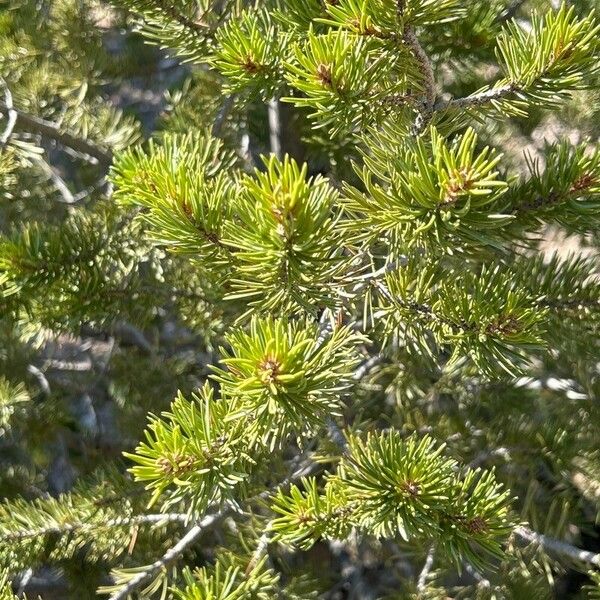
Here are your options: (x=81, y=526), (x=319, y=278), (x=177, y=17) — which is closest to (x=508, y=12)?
(x=177, y=17)

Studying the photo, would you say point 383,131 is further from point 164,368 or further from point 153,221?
point 164,368

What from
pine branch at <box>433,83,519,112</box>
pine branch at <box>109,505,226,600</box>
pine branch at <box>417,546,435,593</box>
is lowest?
pine branch at <box>417,546,435,593</box>

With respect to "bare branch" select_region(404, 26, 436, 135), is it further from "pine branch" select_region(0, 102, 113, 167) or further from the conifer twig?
"pine branch" select_region(0, 102, 113, 167)

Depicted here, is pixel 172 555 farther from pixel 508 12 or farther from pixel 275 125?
pixel 508 12

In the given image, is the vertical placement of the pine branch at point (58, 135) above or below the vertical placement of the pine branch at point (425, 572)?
above

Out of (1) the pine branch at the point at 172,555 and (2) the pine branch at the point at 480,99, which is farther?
(1) the pine branch at the point at 172,555

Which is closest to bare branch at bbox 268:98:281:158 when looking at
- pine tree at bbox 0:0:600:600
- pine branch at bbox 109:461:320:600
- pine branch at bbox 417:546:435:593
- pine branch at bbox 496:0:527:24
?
pine tree at bbox 0:0:600:600

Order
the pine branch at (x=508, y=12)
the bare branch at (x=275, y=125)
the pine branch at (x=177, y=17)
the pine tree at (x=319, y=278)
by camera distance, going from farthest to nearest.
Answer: the bare branch at (x=275, y=125) → the pine branch at (x=508, y=12) → the pine branch at (x=177, y=17) → the pine tree at (x=319, y=278)

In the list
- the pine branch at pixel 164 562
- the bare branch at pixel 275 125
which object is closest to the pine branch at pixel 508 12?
the bare branch at pixel 275 125

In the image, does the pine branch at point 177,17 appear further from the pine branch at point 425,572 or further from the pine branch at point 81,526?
the pine branch at point 425,572
